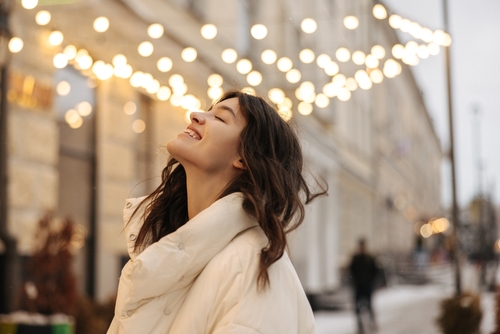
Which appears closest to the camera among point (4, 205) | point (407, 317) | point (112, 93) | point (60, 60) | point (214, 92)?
point (4, 205)

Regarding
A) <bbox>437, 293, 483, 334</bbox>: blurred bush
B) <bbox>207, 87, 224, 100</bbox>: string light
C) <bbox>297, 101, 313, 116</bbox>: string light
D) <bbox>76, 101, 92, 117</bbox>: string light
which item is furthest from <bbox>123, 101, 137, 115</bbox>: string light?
<bbox>437, 293, 483, 334</bbox>: blurred bush

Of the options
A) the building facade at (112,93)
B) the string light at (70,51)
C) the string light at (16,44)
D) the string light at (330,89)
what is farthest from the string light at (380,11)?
the string light at (16,44)

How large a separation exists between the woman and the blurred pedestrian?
32.2 feet

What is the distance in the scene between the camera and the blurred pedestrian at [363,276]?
12.0 metres

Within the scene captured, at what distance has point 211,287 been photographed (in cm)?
195

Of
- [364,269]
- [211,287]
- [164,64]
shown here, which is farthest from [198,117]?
[364,269]

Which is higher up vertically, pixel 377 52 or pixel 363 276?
pixel 377 52

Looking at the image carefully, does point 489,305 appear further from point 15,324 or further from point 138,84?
point 138,84

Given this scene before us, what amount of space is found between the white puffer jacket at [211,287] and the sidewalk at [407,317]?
455 centimetres

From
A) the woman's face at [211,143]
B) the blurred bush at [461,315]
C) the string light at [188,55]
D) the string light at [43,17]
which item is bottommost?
the blurred bush at [461,315]

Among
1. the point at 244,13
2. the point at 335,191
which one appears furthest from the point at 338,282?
the point at 244,13

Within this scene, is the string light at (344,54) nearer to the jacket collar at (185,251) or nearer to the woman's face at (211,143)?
the woman's face at (211,143)

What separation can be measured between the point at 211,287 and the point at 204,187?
45 cm

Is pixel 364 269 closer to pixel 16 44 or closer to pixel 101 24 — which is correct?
pixel 101 24
